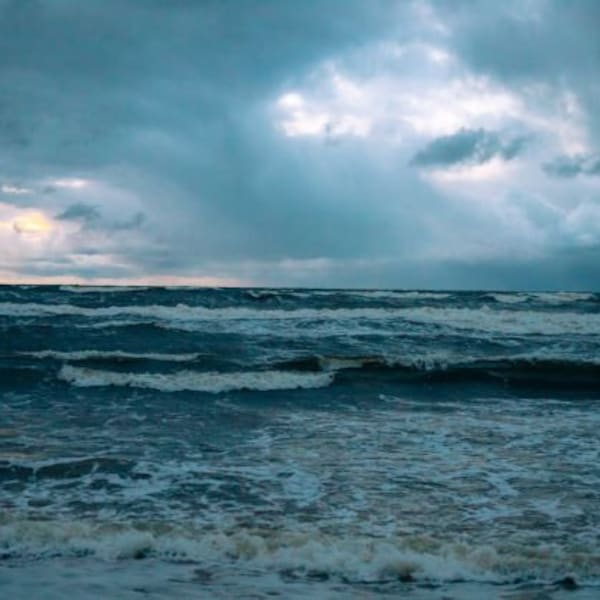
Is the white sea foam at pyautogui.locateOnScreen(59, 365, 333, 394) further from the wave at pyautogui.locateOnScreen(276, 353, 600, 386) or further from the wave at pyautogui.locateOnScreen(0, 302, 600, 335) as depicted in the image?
the wave at pyautogui.locateOnScreen(0, 302, 600, 335)

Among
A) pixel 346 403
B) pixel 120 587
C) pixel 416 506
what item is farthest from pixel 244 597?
pixel 346 403

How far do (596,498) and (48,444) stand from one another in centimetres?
663

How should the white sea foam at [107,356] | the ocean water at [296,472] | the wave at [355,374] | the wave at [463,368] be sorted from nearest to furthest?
1. the ocean water at [296,472]
2. the wave at [355,374]
3. the wave at [463,368]
4. the white sea foam at [107,356]

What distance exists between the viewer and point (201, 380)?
53.2 ft

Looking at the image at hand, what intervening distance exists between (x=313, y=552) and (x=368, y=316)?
25.1 m

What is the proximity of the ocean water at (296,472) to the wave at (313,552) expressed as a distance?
18mm

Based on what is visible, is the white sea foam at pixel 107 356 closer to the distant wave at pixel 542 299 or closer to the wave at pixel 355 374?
the wave at pixel 355 374

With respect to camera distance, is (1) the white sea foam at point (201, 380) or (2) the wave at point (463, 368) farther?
(2) the wave at point (463, 368)

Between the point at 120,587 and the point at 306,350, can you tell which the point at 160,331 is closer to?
the point at 306,350

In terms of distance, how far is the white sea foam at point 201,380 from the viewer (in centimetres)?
1567

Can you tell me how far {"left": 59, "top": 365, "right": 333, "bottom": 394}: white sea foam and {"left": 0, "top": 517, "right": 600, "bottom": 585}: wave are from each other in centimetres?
903

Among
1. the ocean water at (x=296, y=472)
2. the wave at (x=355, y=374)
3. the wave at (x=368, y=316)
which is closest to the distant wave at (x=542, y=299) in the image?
the wave at (x=368, y=316)

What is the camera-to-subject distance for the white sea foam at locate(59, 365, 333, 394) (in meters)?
15.7

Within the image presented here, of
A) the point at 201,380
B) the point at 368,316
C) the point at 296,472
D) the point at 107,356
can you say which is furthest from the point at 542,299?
the point at 296,472
